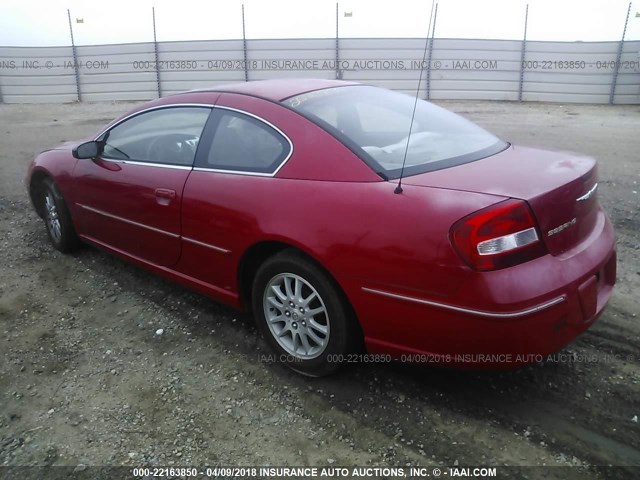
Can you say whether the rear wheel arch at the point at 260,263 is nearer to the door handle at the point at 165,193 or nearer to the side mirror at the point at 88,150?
the door handle at the point at 165,193

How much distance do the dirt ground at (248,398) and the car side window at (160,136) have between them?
100 cm

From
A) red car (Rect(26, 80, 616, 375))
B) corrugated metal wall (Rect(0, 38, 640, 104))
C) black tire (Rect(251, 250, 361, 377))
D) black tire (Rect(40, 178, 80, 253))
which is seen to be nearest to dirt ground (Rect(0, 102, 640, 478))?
black tire (Rect(251, 250, 361, 377))

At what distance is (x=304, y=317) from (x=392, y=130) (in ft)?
3.82

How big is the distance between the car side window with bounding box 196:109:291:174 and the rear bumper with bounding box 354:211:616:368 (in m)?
0.92

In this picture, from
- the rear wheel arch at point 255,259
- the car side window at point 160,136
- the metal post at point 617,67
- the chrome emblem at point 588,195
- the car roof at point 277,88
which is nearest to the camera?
the chrome emblem at point 588,195

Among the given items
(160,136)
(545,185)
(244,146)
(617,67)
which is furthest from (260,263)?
(617,67)

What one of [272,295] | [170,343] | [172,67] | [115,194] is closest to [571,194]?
[272,295]

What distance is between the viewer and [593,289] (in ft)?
8.34

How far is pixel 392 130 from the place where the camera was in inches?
125

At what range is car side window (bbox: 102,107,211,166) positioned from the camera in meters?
3.48

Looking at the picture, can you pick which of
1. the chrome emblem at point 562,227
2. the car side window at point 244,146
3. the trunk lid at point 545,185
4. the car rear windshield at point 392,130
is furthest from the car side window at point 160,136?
the chrome emblem at point 562,227

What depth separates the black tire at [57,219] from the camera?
4535 mm

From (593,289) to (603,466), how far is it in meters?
0.75

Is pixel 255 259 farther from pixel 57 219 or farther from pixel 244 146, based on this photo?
pixel 57 219
